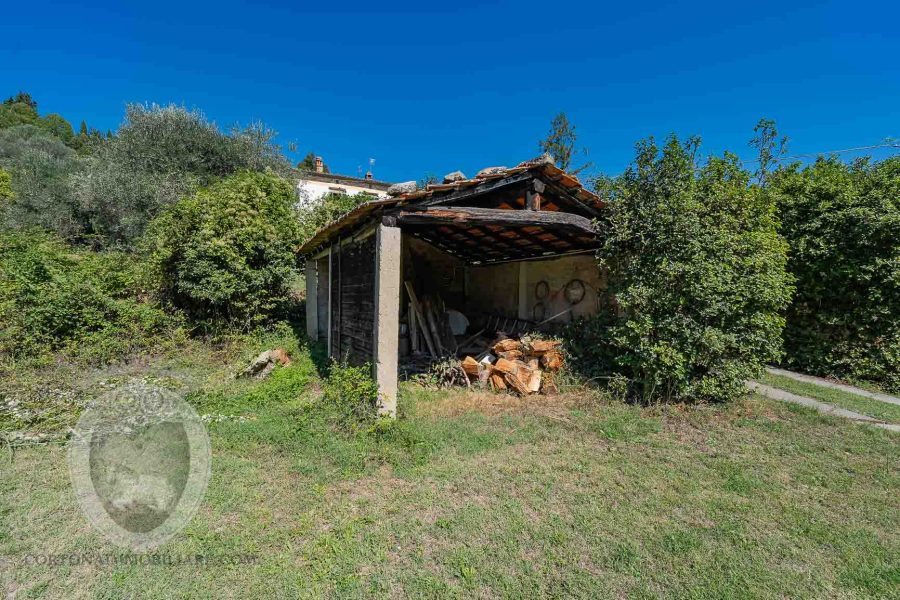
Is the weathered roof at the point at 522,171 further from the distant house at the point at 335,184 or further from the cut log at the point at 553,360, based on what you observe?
the distant house at the point at 335,184

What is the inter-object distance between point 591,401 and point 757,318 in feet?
Result: 8.07

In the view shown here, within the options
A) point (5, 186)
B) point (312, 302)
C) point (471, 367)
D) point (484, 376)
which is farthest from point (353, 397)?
point (5, 186)

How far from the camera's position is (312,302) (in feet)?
33.5

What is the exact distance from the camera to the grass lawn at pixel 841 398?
5.17m

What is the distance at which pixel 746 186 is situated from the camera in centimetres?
555

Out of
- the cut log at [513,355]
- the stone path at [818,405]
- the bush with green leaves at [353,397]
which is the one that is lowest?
the stone path at [818,405]

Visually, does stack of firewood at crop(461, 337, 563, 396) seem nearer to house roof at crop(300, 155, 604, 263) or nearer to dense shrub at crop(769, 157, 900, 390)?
house roof at crop(300, 155, 604, 263)

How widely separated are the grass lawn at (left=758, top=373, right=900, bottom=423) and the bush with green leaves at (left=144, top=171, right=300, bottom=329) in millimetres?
10384

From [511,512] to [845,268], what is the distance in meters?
7.51

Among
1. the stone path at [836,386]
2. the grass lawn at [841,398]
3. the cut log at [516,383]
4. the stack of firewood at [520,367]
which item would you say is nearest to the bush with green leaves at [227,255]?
the stack of firewood at [520,367]

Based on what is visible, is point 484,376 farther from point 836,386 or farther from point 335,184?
point 335,184

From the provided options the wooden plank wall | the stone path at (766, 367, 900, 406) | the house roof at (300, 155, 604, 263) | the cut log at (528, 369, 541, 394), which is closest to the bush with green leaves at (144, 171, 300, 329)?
the wooden plank wall

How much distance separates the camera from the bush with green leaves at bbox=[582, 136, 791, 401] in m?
5.10

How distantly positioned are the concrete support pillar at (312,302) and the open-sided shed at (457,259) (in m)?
0.03
